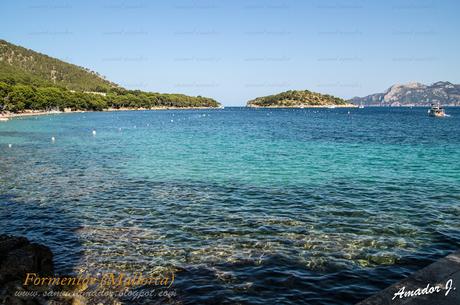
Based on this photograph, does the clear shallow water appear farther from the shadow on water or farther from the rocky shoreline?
the rocky shoreline

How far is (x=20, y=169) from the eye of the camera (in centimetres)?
3631

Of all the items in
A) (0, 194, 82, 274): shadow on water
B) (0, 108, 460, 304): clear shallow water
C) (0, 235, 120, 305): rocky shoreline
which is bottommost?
(0, 194, 82, 274): shadow on water

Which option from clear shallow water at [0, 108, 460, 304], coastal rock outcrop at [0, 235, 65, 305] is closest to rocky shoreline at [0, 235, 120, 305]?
coastal rock outcrop at [0, 235, 65, 305]

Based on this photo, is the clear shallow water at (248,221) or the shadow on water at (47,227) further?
the shadow on water at (47,227)

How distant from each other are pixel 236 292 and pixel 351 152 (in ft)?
133

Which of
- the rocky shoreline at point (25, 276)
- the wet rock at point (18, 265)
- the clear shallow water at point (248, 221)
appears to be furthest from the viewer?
the clear shallow water at point (248, 221)

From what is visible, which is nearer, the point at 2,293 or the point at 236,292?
the point at 2,293

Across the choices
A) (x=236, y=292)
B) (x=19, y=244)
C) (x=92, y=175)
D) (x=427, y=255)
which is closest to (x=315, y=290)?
(x=236, y=292)

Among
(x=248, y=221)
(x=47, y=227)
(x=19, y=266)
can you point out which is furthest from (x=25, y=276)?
(x=248, y=221)

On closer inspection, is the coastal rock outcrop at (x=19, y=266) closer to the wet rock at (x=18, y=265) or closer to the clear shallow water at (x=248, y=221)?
the wet rock at (x=18, y=265)

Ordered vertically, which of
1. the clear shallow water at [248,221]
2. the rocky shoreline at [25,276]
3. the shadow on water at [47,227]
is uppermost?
the rocky shoreline at [25,276]

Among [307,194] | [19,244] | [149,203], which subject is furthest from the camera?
[307,194]

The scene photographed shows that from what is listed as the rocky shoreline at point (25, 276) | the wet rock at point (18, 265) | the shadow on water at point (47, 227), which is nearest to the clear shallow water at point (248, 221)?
the shadow on water at point (47, 227)

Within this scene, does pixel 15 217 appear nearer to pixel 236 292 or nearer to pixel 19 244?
pixel 19 244
